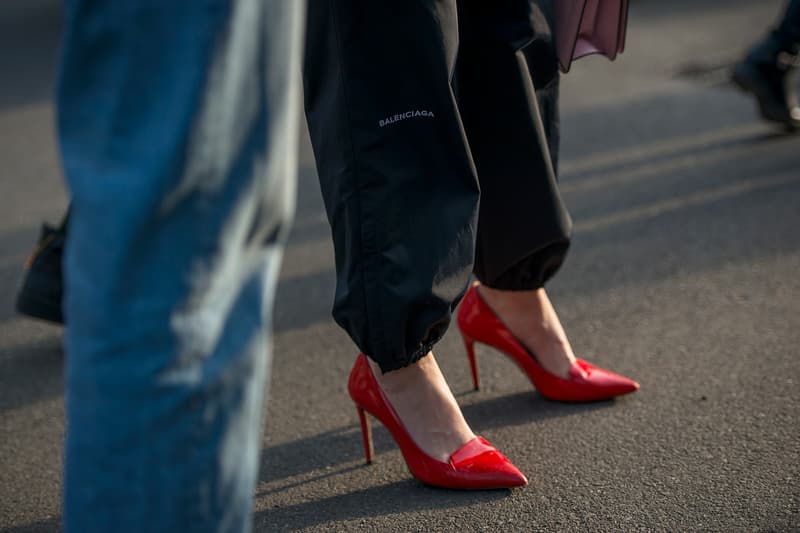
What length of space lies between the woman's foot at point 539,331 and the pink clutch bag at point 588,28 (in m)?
0.48

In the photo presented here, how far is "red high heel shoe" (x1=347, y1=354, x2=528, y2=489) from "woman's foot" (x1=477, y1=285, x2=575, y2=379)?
0.29 m

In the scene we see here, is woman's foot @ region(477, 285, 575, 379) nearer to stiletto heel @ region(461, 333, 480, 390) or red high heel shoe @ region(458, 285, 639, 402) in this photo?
red high heel shoe @ region(458, 285, 639, 402)

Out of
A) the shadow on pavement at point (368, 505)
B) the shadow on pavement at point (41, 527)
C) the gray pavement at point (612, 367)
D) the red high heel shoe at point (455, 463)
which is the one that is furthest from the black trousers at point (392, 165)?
the shadow on pavement at point (41, 527)

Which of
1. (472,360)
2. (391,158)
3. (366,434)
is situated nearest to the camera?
(391,158)

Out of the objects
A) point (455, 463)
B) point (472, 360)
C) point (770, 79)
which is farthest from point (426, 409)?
point (770, 79)

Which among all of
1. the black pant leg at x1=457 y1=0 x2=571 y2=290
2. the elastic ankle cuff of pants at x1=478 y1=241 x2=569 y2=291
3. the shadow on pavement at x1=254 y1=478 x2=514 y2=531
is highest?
the black pant leg at x1=457 y1=0 x2=571 y2=290

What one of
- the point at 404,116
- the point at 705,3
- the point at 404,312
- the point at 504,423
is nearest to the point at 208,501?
the point at 404,312

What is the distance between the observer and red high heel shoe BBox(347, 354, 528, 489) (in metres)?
1.62

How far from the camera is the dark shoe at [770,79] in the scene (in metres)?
3.57

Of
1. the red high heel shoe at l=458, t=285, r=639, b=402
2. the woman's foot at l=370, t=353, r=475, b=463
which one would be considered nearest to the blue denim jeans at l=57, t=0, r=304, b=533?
the woman's foot at l=370, t=353, r=475, b=463

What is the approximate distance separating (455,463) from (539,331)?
→ 0.41 meters

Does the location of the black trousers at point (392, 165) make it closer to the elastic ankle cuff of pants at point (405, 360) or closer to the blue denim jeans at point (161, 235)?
the elastic ankle cuff of pants at point (405, 360)

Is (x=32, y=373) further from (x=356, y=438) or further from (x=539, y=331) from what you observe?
(x=539, y=331)

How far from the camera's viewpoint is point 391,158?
1470 millimetres
